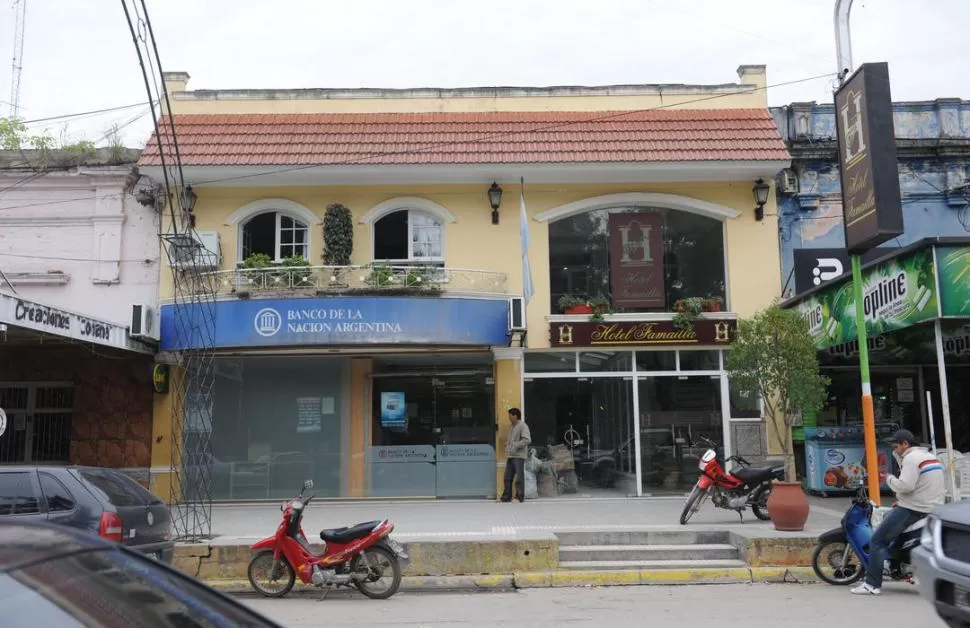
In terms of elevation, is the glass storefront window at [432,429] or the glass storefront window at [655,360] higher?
the glass storefront window at [655,360]

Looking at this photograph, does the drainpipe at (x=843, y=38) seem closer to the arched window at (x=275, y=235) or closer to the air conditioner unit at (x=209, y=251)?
the arched window at (x=275, y=235)

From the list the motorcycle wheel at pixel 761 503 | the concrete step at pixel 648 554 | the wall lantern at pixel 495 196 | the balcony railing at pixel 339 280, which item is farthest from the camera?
the wall lantern at pixel 495 196

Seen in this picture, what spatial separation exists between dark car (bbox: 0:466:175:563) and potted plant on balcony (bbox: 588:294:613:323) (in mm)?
9115

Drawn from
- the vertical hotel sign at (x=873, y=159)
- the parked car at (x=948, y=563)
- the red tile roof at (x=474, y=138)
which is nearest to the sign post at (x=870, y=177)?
the vertical hotel sign at (x=873, y=159)

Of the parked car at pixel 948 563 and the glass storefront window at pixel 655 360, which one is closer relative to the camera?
the parked car at pixel 948 563

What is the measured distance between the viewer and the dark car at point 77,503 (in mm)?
8234

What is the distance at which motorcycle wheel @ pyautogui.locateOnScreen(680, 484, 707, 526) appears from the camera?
465 inches

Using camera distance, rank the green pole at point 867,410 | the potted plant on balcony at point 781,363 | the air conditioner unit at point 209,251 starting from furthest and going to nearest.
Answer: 1. the air conditioner unit at point 209,251
2. the potted plant on balcony at point 781,363
3. the green pole at point 867,410

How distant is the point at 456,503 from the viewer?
1513 cm

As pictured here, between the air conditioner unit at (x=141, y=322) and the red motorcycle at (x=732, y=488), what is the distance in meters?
9.75

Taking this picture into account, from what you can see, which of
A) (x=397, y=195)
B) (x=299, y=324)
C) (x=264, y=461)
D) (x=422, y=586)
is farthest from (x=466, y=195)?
(x=422, y=586)

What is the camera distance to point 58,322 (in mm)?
12320

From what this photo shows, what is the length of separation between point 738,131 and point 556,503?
799 centimetres

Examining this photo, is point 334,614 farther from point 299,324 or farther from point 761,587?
point 299,324
